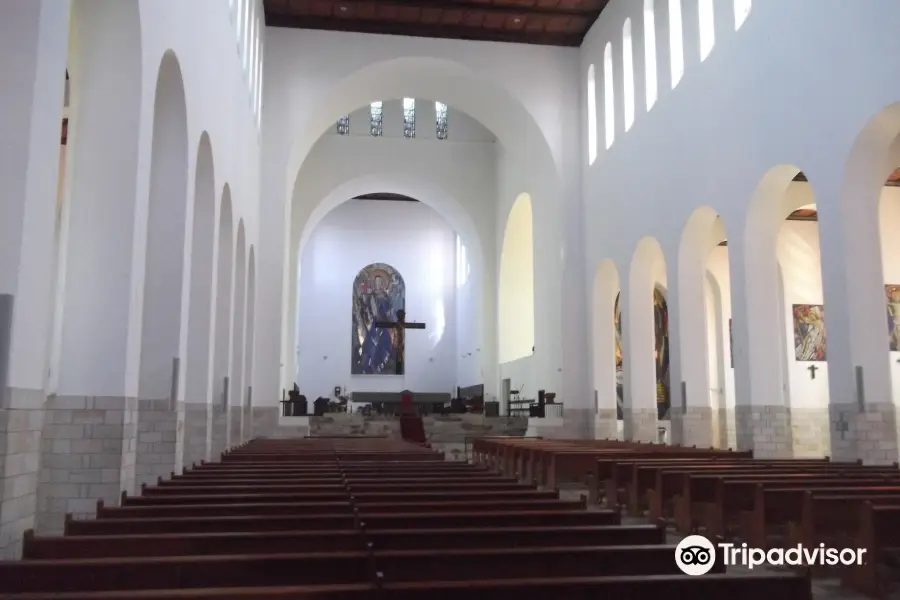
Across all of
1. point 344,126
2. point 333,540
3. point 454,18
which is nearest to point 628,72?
point 454,18

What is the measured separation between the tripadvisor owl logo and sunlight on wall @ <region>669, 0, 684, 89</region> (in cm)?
1247

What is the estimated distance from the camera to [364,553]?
3.04m

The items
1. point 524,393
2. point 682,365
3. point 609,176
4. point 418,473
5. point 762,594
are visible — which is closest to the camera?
point 762,594

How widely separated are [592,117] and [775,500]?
47.7 feet

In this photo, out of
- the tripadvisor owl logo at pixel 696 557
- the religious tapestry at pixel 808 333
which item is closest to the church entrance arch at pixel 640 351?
the religious tapestry at pixel 808 333

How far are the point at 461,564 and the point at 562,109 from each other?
17.7 m

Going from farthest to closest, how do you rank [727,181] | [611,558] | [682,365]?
[682,365] → [727,181] → [611,558]

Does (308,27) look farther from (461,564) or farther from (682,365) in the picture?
(461,564)

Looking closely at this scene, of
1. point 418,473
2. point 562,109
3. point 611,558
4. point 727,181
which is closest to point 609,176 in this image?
point 562,109

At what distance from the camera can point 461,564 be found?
2.94 meters

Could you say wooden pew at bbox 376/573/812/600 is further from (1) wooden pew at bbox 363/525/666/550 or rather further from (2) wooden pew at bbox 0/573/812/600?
(1) wooden pew at bbox 363/525/666/550

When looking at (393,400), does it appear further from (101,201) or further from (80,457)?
(80,457)

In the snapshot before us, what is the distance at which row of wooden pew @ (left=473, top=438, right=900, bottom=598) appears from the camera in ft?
15.8

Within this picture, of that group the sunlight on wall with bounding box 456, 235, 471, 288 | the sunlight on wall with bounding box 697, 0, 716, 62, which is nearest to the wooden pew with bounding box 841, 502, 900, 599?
the sunlight on wall with bounding box 697, 0, 716, 62
